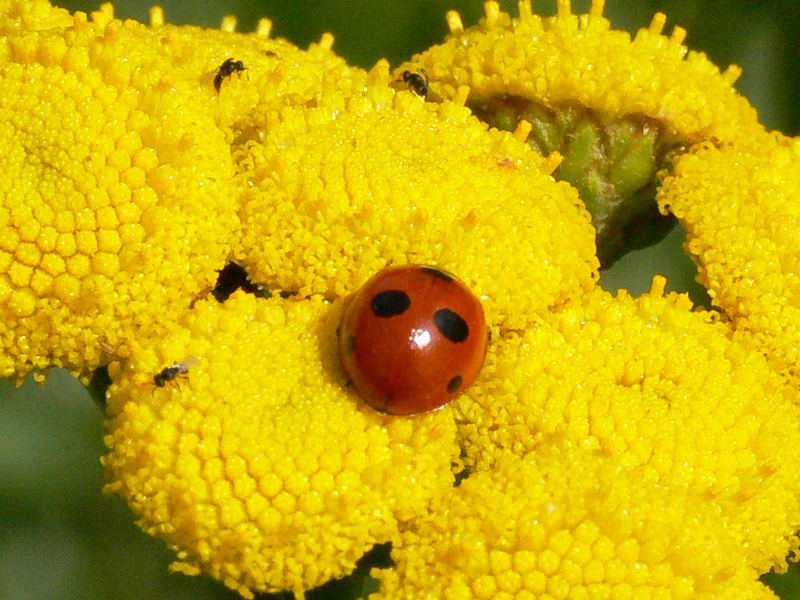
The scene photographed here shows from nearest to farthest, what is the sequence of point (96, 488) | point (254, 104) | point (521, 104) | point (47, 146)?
point (47, 146), point (254, 104), point (521, 104), point (96, 488)

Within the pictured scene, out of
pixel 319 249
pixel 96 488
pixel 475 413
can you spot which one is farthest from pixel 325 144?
pixel 96 488

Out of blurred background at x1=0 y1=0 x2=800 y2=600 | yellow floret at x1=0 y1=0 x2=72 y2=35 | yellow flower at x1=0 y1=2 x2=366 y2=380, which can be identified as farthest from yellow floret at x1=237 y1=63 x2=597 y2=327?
blurred background at x1=0 y1=0 x2=800 y2=600

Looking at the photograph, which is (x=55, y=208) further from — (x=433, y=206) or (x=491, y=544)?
(x=491, y=544)

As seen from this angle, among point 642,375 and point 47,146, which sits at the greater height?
point 47,146

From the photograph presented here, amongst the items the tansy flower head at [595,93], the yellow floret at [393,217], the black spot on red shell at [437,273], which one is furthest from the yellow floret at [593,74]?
the black spot on red shell at [437,273]

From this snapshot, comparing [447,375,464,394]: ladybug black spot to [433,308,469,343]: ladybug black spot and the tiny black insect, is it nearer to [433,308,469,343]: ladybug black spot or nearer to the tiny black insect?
[433,308,469,343]: ladybug black spot

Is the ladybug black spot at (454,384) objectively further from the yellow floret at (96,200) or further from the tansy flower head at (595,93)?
the tansy flower head at (595,93)
